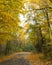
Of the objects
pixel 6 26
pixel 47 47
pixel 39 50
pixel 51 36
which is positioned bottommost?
pixel 39 50

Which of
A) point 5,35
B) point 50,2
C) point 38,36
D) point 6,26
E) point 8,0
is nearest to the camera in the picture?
point 8,0

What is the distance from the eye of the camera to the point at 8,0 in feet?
35.0

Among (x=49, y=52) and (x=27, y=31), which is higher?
(x=27, y=31)

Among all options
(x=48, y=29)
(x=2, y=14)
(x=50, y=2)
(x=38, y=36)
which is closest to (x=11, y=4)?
(x=2, y=14)

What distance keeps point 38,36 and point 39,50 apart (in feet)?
24.4

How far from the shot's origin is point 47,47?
23.2m

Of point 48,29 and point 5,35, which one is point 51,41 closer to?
point 48,29

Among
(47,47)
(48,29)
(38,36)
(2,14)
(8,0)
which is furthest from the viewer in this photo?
(38,36)

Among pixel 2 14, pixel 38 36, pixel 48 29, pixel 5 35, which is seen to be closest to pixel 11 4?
pixel 2 14

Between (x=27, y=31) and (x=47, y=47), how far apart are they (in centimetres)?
1004

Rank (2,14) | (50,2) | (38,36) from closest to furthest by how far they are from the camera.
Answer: (2,14) → (50,2) → (38,36)

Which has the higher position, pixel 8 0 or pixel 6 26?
pixel 8 0

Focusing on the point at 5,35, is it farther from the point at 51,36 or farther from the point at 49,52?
the point at 49,52

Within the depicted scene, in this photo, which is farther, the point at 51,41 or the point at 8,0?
the point at 51,41
